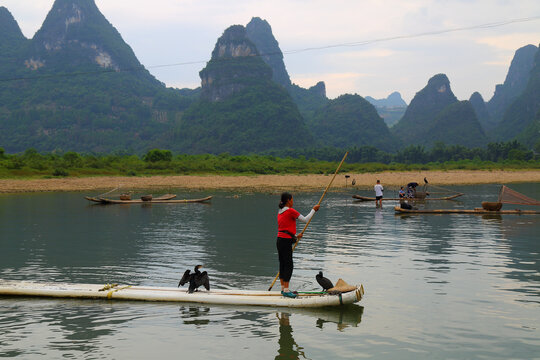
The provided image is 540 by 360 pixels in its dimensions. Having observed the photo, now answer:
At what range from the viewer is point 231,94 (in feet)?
613

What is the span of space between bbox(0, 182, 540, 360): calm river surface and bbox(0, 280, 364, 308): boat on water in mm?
154

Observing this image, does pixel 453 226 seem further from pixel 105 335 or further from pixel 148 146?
pixel 148 146

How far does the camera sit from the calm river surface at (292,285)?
795 centimetres

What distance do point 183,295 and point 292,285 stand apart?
9.36 ft

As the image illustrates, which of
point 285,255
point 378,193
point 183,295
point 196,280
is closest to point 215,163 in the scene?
point 378,193

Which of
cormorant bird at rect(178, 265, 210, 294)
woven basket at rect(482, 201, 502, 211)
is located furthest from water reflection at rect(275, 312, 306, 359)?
woven basket at rect(482, 201, 502, 211)

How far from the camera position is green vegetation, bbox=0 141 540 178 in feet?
194

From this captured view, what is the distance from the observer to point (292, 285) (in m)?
11.9

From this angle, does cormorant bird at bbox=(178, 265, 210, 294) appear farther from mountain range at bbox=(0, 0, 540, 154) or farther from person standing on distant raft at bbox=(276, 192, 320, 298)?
mountain range at bbox=(0, 0, 540, 154)

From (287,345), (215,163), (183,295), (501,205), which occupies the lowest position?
(287,345)

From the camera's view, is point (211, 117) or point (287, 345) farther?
point (211, 117)

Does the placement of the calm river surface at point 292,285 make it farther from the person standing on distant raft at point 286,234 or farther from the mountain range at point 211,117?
the mountain range at point 211,117

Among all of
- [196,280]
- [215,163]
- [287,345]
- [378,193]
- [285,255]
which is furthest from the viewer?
[215,163]

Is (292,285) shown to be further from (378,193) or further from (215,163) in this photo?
(215,163)
